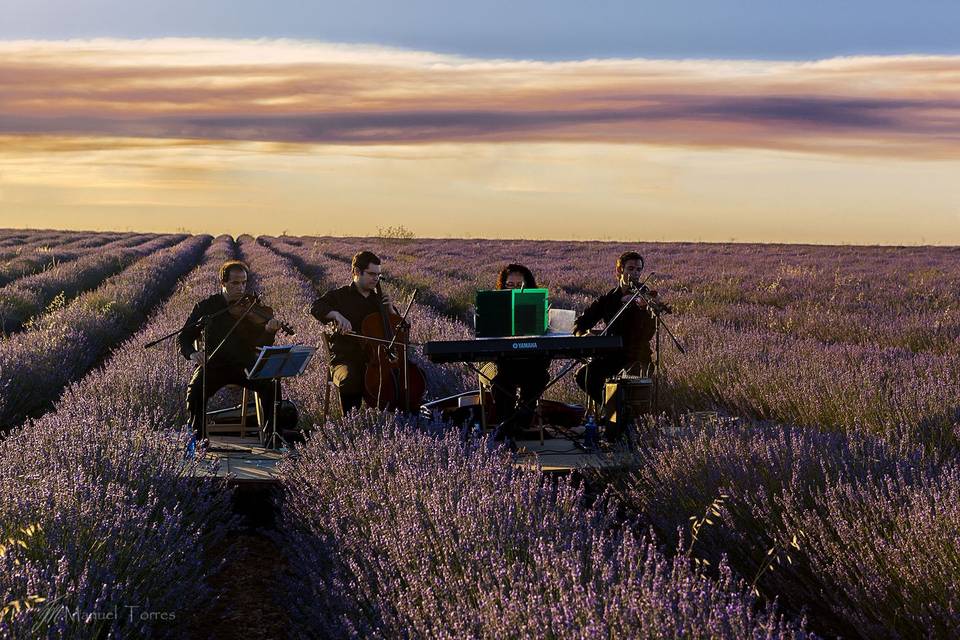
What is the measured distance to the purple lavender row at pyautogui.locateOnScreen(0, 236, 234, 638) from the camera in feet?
9.20

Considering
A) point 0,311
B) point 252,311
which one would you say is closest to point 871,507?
point 252,311

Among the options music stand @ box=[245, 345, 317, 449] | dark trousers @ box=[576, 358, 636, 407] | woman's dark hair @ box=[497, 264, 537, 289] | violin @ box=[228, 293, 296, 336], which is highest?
woman's dark hair @ box=[497, 264, 537, 289]

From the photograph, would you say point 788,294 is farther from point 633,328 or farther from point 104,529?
point 104,529

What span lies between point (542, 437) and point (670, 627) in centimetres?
348

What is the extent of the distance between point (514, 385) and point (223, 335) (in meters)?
1.72

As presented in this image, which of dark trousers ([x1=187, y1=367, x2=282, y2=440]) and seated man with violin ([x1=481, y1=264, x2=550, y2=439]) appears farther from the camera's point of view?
dark trousers ([x1=187, y1=367, x2=282, y2=440])

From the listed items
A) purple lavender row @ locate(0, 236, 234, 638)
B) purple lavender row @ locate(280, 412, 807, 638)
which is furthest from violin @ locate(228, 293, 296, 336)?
purple lavender row @ locate(280, 412, 807, 638)

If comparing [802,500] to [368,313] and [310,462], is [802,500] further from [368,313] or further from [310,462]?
[368,313]

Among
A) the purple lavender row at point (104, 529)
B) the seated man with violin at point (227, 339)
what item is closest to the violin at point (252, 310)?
the seated man with violin at point (227, 339)

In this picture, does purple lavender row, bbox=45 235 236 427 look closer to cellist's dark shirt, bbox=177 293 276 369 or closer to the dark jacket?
cellist's dark shirt, bbox=177 293 276 369

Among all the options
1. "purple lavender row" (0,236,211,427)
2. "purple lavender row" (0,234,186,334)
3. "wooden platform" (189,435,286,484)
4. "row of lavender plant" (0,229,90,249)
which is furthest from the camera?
"row of lavender plant" (0,229,90,249)

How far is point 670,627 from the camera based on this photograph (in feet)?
7.72

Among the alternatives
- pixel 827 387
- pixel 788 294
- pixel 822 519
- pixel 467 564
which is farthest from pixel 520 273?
pixel 788 294

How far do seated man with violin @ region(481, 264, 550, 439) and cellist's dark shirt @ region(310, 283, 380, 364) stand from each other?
0.73m
